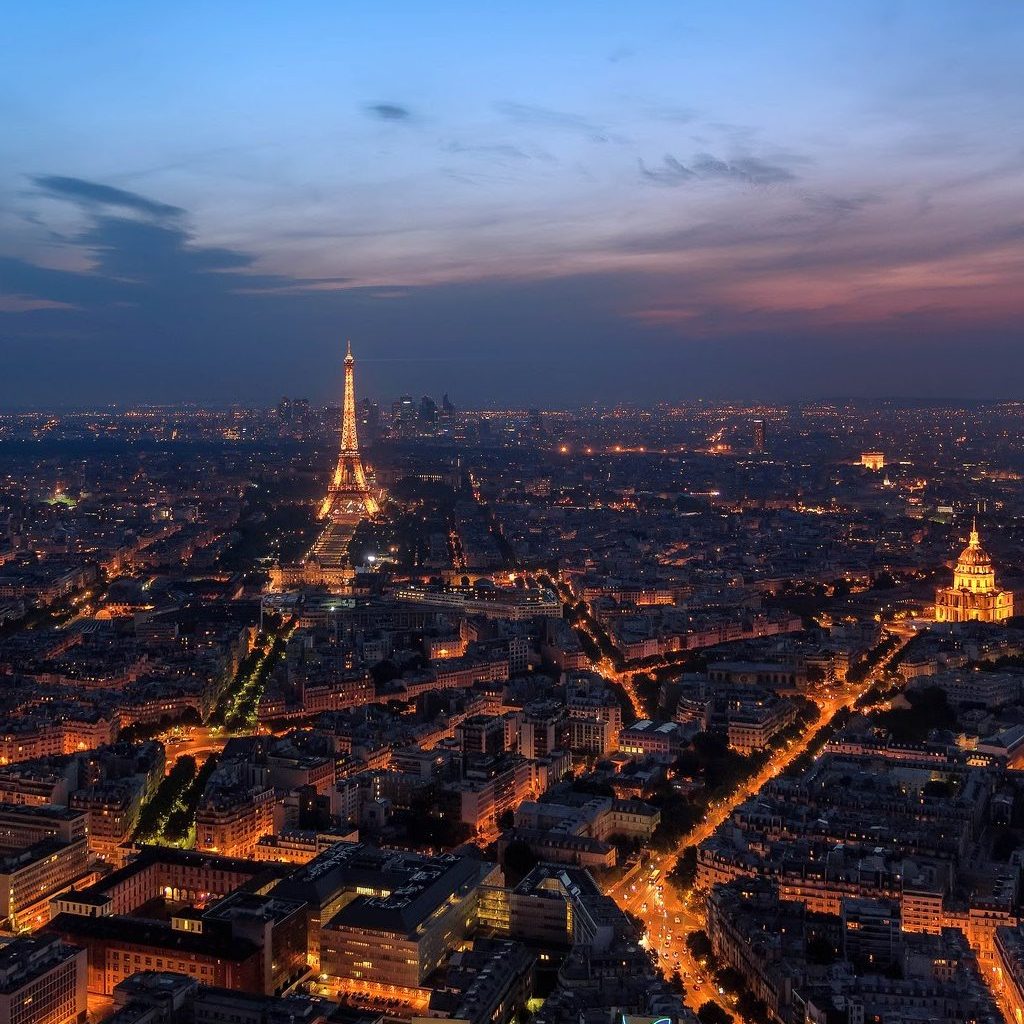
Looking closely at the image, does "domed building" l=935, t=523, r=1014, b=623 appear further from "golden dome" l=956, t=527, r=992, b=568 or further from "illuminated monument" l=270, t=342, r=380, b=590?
"illuminated monument" l=270, t=342, r=380, b=590

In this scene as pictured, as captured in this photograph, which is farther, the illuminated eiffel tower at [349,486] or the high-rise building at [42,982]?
the illuminated eiffel tower at [349,486]

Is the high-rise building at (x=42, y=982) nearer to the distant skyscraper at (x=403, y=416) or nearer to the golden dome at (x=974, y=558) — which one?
the golden dome at (x=974, y=558)

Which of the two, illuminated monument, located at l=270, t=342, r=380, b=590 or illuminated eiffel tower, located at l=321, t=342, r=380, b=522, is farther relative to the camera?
illuminated eiffel tower, located at l=321, t=342, r=380, b=522

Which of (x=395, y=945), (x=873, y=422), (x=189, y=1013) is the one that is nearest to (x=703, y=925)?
(x=395, y=945)

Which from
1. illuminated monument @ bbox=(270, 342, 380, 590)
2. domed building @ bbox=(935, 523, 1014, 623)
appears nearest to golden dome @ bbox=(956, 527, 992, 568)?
domed building @ bbox=(935, 523, 1014, 623)

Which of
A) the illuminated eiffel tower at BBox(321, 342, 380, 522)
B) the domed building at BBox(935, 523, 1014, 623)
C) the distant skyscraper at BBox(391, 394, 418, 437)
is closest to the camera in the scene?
the domed building at BBox(935, 523, 1014, 623)

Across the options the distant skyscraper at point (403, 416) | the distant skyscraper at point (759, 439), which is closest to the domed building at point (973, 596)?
the distant skyscraper at point (759, 439)

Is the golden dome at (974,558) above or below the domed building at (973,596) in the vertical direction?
above
